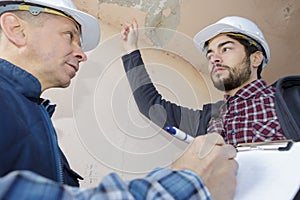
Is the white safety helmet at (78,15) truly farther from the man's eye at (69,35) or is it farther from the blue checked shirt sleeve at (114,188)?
the blue checked shirt sleeve at (114,188)

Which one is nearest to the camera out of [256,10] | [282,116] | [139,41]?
[282,116]

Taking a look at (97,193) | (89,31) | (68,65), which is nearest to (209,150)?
(97,193)

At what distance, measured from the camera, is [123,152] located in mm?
816

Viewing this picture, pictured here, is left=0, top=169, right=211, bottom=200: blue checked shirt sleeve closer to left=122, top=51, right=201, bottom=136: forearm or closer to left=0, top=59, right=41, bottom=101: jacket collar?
left=0, top=59, right=41, bottom=101: jacket collar

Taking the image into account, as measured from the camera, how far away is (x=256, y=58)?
1353mm

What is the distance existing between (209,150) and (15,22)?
0.58 meters

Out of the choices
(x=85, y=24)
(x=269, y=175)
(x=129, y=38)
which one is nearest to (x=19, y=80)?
(x=85, y=24)

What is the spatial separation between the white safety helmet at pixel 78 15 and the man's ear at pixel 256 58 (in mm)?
621

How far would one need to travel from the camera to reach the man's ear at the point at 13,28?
2.63 ft

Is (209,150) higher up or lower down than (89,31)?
lower down

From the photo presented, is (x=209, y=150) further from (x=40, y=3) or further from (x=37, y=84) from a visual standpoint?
(x=40, y=3)

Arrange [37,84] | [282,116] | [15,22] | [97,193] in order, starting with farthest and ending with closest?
[282,116] → [15,22] → [37,84] → [97,193]

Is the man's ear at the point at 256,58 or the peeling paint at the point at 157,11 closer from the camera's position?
the man's ear at the point at 256,58

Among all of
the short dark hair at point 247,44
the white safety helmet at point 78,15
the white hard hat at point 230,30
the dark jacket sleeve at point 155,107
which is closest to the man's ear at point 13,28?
the white safety helmet at point 78,15
